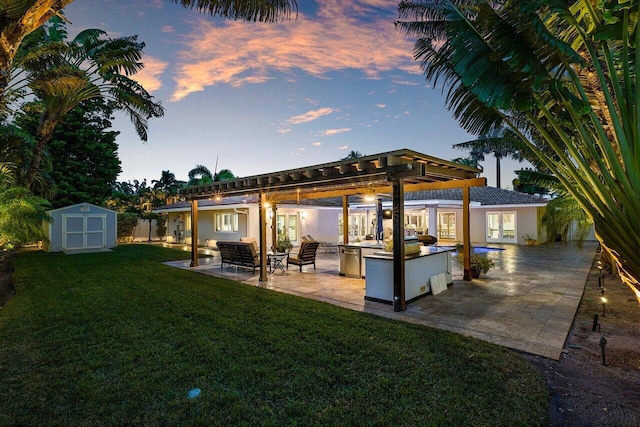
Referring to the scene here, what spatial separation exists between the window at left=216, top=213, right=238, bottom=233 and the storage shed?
22.7ft

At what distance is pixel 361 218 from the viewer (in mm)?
23797

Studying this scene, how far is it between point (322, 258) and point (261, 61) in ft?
29.0

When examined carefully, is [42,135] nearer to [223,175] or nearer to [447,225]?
[447,225]

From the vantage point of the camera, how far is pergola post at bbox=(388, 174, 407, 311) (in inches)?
261

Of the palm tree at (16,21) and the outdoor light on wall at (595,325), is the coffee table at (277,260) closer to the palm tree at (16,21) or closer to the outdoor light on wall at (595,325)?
the outdoor light on wall at (595,325)

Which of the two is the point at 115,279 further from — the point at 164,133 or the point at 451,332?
the point at 164,133

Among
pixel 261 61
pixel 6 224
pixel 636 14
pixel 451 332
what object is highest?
pixel 261 61

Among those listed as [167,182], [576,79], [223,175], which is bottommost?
[576,79]

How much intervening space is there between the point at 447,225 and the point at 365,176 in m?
19.1

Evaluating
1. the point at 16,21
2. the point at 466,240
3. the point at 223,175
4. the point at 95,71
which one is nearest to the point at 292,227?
the point at 466,240

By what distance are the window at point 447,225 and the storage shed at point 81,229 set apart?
23.0 metres

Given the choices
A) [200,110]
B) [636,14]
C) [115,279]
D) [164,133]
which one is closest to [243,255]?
[115,279]

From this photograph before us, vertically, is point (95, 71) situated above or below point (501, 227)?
above

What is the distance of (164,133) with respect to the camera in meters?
19.4
